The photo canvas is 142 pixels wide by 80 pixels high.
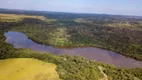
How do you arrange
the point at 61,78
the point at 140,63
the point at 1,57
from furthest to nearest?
the point at 140,63 < the point at 1,57 < the point at 61,78

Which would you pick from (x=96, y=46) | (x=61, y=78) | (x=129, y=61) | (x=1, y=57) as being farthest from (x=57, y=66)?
(x=96, y=46)

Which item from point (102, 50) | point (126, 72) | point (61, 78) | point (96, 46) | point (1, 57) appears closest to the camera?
point (61, 78)

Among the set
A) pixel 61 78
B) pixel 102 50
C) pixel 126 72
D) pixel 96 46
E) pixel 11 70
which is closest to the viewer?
pixel 61 78

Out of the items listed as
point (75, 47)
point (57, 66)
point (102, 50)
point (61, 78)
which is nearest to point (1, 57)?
point (57, 66)

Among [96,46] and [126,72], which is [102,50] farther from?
[126,72]

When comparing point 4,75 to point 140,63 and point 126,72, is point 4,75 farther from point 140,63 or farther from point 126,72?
point 140,63

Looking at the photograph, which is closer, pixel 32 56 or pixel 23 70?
pixel 23 70
